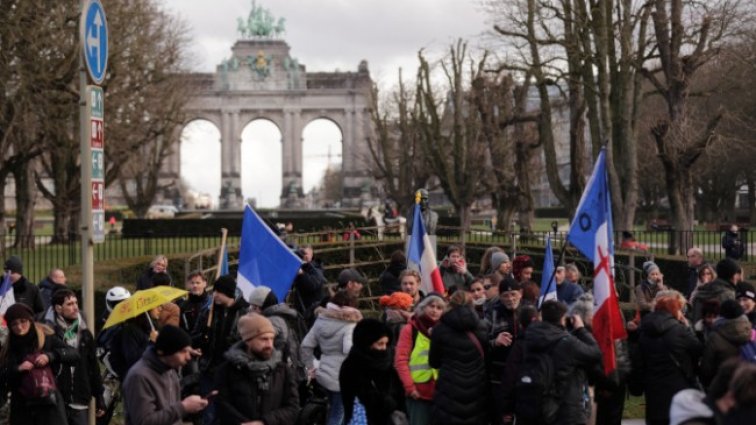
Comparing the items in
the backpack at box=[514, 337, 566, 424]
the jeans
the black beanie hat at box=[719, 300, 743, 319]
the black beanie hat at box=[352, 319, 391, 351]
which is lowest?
the jeans

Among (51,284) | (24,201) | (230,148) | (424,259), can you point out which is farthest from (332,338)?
(230,148)

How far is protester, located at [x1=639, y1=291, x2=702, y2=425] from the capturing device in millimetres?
8125

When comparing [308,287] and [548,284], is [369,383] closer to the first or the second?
[548,284]

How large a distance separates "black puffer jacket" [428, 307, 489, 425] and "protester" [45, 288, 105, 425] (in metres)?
2.73

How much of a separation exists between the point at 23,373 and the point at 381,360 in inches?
106

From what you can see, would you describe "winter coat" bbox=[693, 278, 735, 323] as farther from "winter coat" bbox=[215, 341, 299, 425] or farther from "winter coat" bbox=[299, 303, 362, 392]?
"winter coat" bbox=[215, 341, 299, 425]

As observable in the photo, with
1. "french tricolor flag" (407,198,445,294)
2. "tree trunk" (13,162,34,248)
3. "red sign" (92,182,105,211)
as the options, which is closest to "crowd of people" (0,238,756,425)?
"red sign" (92,182,105,211)

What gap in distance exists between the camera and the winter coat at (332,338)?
8398 mm

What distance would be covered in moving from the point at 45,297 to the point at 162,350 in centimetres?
735

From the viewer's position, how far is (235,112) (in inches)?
3984

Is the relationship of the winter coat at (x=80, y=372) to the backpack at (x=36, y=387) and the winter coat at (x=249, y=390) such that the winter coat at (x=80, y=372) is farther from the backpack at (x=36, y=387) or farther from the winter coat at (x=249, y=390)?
the winter coat at (x=249, y=390)

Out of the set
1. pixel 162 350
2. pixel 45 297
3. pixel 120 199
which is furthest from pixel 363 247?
pixel 120 199

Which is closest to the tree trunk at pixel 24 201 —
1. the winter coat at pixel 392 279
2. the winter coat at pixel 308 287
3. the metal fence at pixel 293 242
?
the metal fence at pixel 293 242

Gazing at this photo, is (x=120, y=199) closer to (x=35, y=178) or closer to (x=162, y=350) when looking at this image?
(x=35, y=178)
